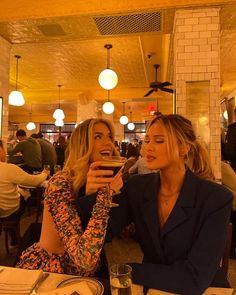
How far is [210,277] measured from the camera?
132 cm

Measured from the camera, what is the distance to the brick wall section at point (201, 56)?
3.70m

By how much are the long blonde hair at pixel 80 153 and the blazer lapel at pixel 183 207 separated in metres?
0.54

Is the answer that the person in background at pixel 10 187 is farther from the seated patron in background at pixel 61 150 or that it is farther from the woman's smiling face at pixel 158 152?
the seated patron in background at pixel 61 150

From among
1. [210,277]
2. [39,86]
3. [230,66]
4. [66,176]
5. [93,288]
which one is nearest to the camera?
[93,288]

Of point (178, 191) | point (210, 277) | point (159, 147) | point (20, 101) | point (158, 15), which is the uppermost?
point (158, 15)

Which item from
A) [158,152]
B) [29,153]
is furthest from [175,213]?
[29,153]

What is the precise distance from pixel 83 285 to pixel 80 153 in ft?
2.63

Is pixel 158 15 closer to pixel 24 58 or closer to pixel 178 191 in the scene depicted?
pixel 178 191

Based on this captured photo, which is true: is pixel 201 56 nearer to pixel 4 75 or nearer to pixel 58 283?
pixel 4 75

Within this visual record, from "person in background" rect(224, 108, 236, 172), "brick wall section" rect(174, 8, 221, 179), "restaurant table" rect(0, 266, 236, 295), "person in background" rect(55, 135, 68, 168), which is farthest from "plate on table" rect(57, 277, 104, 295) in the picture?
"person in background" rect(55, 135, 68, 168)

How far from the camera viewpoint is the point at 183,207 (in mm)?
1506

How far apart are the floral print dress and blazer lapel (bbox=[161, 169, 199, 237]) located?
339 millimetres

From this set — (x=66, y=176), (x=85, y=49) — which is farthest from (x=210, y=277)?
(x=85, y=49)

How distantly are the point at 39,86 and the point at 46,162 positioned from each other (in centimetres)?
411
